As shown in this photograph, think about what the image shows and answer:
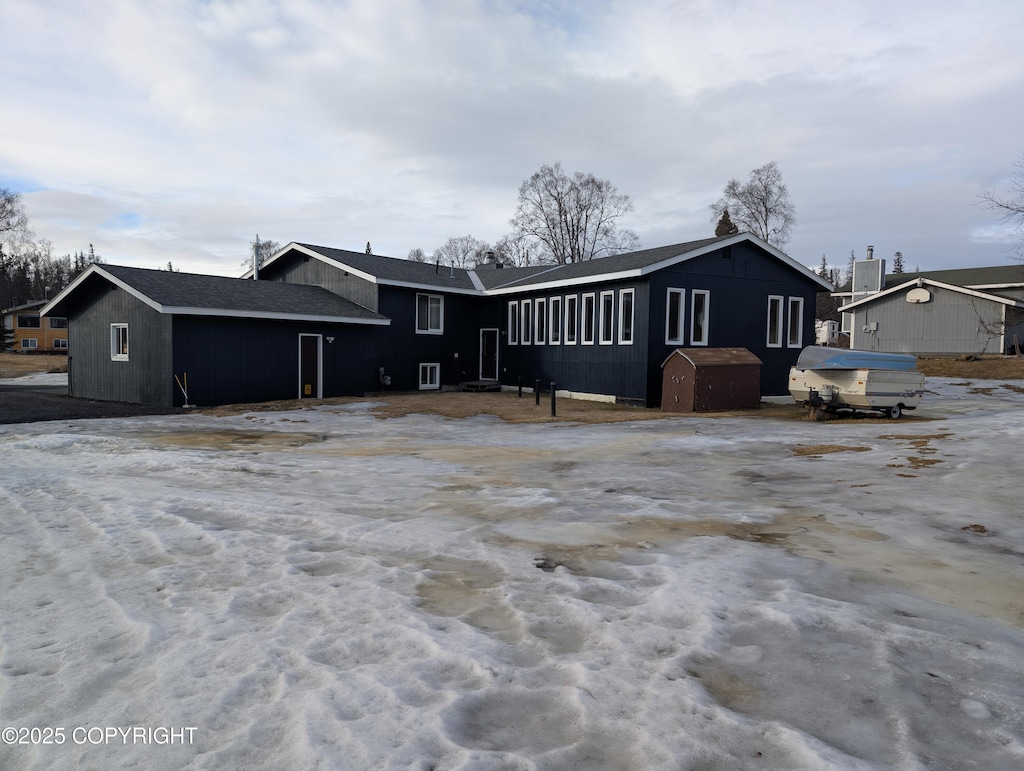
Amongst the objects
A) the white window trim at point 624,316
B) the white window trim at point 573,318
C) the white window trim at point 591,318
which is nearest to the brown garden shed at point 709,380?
the white window trim at point 624,316

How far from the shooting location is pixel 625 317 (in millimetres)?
19469

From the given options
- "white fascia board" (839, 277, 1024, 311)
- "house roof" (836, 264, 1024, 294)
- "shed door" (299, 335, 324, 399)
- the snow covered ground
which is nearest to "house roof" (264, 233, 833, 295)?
"shed door" (299, 335, 324, 399)

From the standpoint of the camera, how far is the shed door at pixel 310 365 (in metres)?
20.9

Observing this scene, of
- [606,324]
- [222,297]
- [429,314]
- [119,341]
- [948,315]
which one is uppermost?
[948,315]

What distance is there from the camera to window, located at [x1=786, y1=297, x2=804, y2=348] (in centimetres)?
2178

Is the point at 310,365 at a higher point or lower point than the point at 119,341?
lower

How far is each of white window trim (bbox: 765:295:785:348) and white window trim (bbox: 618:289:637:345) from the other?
196 inches

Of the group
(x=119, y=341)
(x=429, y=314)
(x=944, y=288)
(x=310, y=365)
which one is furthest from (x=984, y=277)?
(x=119, y=341)

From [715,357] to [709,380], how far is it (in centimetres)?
76

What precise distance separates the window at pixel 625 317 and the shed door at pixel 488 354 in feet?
22.6

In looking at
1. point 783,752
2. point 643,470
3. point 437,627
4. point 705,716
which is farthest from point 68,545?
point 643,470

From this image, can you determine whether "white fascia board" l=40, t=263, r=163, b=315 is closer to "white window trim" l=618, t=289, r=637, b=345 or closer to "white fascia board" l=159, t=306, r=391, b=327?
"white fascia board" l=159, t=306, r=391, b=327

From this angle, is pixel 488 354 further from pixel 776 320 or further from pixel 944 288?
pixel 944 288

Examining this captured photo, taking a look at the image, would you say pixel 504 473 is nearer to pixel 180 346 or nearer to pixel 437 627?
pixel 437 627
